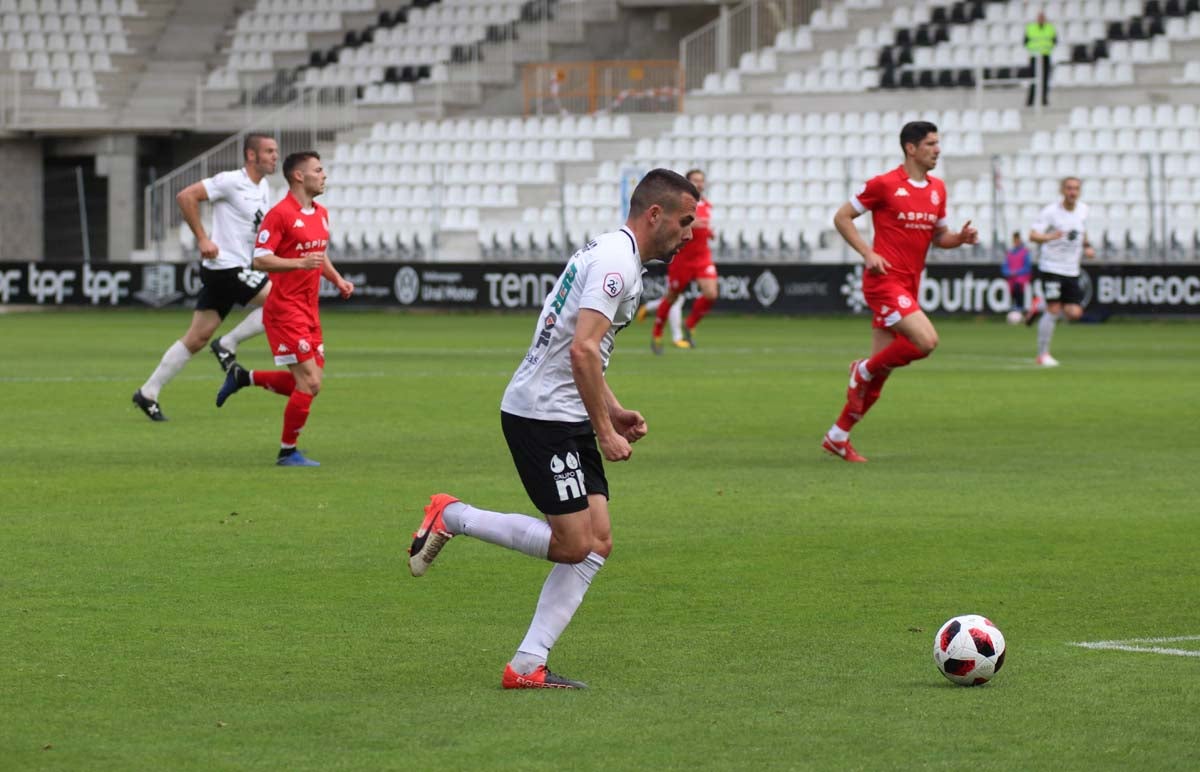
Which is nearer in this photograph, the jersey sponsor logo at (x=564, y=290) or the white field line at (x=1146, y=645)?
the jersey sponsor logo at (x=564, y=290)

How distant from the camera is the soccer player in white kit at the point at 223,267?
668 inches

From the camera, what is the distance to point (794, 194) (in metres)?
41.6

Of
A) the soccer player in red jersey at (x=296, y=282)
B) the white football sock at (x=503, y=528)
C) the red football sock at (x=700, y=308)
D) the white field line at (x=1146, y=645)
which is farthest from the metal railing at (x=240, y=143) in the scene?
the white field line at (x=1146, y=645)

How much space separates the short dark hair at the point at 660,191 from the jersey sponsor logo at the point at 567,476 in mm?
844

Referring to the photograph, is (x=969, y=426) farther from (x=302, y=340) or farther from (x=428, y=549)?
(x=428, y=549)

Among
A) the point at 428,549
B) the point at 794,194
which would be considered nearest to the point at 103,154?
the point at 794,194

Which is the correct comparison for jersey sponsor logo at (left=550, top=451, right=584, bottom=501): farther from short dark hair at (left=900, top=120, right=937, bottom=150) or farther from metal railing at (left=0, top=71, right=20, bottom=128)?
metal railing at (left=0, top=71, right=20, bottom=128)

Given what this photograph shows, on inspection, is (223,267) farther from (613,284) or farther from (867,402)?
(613,284)

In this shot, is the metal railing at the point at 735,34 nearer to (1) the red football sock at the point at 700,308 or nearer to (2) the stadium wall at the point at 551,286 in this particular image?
(2) the stadium wall at the point at 551,286

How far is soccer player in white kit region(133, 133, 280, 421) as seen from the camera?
55.7 feet

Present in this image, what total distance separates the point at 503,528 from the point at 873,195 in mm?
8132

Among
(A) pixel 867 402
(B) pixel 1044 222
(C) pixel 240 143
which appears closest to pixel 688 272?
(B) pixel 1044 222

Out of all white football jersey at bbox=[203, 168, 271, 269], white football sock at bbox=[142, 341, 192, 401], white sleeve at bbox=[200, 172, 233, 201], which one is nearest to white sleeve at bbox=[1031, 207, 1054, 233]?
white football jersey at bbox=[203, 168, 271, 269]

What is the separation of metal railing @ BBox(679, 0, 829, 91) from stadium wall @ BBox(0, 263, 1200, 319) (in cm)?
915
